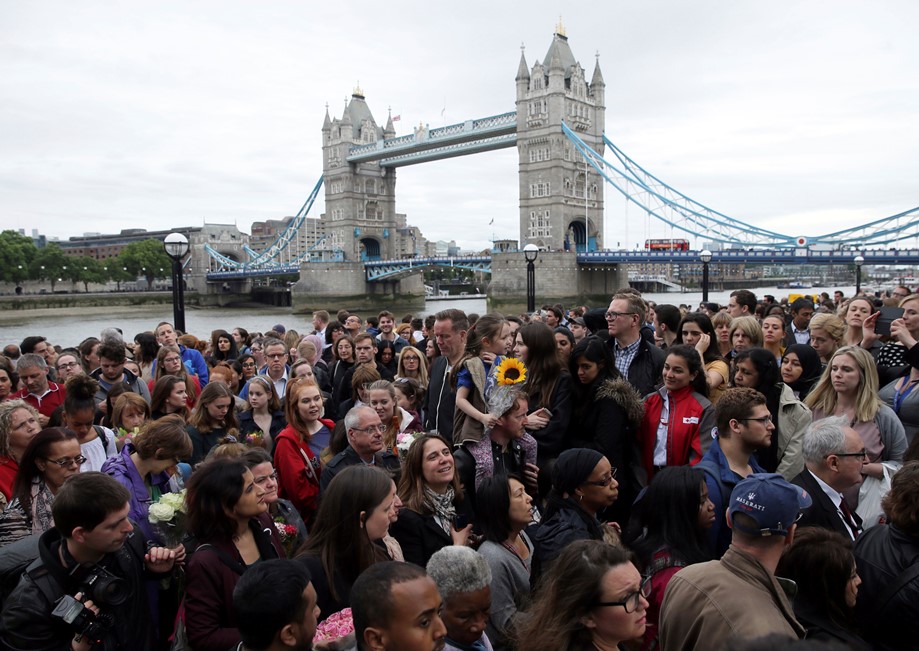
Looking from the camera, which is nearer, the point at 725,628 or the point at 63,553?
the point at 725,628

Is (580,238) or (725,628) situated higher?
(580,238)

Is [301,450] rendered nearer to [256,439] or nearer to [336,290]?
[256,439]

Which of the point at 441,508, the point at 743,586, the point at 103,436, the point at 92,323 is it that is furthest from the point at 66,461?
the point at 92,323

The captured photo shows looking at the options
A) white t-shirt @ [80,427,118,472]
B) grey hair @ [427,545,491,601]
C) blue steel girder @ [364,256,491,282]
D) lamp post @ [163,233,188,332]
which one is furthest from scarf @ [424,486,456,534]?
blue steel girder @ [364,256,491,282]

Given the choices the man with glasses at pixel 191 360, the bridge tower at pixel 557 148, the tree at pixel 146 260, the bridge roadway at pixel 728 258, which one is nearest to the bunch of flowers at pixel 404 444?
the man with glasses at pixel 191 360

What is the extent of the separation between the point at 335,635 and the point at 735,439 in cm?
174

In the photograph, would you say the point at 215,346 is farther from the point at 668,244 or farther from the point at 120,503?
the point at 668,244

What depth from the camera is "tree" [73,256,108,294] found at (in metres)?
54.6

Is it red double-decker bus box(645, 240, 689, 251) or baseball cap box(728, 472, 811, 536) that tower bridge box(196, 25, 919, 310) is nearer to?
red double-decker bus box(645, 240, 689, 251)

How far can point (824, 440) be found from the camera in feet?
8.32

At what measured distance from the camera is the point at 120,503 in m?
2.08

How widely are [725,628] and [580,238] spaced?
43485 millimetres

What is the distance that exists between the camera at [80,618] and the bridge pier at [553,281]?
3373 cm

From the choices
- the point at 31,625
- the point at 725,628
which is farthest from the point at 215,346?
the point at 725,628
